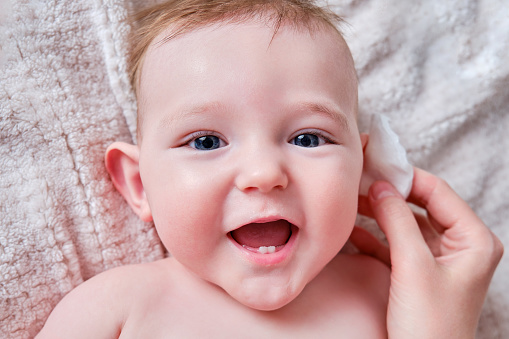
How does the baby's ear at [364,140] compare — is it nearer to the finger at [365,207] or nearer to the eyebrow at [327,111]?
the finger at [365,207]

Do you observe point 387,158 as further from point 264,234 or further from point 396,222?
point 264,234

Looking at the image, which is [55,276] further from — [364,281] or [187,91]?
[364,281]

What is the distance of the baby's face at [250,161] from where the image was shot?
3.43 ft

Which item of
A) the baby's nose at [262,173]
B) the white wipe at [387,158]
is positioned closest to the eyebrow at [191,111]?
the baby's nose at [262,173]

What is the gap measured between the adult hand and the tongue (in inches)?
12.3

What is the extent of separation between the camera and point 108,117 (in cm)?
140

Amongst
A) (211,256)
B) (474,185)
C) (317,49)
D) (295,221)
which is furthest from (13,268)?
(474,185)

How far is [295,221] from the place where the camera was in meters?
1.05

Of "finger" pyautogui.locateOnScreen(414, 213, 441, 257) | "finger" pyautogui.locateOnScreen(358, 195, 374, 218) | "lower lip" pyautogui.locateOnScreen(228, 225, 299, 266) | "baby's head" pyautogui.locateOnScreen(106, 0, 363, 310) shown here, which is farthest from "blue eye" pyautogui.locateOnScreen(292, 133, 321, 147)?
"finger" pyautogui.locateOnScreen(414, 213, 441, 257)

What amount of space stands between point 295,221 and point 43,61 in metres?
0.79

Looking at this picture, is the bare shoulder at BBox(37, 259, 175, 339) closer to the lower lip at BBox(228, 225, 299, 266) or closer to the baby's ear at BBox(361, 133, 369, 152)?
the lower lip at BBox(228, 225, 299, 266)

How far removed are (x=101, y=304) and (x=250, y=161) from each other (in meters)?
0.48

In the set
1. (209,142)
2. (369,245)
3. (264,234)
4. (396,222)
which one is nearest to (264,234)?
(264,234)

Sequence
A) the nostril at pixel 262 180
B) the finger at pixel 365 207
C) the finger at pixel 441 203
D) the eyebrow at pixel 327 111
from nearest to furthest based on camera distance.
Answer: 1. the nostril at pixel 262 180
2. the eyebrow at pixel 327 111
3. the finger at pixel 441 203
4. the finger at pixel 365 207
